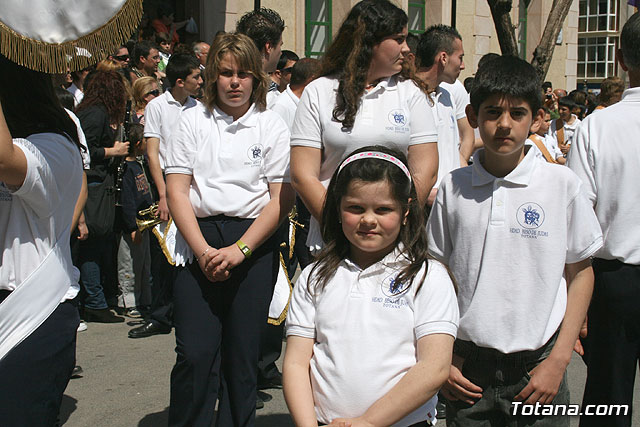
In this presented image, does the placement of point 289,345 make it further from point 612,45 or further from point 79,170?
point 612,45

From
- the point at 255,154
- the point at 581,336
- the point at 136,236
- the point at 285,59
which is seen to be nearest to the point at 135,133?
the point at 136,236

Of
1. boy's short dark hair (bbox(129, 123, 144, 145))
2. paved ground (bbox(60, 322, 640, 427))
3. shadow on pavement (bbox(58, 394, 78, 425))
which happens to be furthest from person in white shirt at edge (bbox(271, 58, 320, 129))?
shadow on pavement (bbox(58, 394, 78, 425))

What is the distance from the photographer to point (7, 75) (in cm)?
237

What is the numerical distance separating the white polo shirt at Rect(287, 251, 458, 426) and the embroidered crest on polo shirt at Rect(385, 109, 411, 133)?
0.99m

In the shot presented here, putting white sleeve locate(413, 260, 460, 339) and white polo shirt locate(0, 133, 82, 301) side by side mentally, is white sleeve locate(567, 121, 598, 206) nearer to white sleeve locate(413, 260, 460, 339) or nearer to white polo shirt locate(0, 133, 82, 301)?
white sleeve locate(413, 260, 460, 339)

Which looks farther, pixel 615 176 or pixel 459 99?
pixel 459 99

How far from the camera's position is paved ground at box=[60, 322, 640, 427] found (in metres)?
4.61

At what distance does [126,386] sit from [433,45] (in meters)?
3.26

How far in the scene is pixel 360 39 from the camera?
3.51m

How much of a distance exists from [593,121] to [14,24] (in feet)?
7.92

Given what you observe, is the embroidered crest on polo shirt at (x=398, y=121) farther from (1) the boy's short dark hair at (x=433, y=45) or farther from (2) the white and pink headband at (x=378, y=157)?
(1) the boy's short dark hair at (x=433, y=45)

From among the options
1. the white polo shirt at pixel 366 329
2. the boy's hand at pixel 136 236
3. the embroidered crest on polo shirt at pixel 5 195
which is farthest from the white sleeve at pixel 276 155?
the boy's hand at pixel 136 236

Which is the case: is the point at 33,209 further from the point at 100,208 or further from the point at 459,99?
the point at 100,208

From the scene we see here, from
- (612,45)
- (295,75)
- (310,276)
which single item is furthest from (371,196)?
(612,45)
